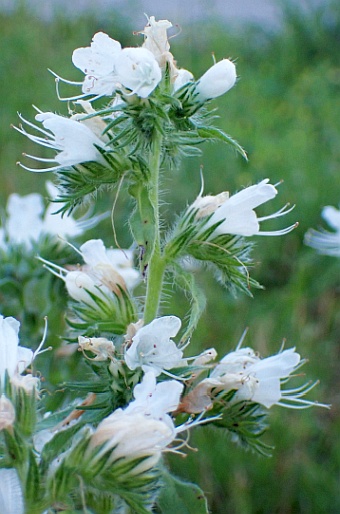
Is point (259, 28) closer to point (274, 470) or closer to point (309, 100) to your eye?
point (309, 100)

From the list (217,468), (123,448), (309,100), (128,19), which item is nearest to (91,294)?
(123,448)

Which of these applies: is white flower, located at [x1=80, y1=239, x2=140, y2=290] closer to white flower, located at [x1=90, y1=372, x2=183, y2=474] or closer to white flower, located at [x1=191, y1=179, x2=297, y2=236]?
white flower, located at [x1=191, y1=179, x2=297, y2=236]

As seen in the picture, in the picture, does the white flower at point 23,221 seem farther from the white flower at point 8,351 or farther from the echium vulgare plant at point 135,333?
the white flower at point 8,351

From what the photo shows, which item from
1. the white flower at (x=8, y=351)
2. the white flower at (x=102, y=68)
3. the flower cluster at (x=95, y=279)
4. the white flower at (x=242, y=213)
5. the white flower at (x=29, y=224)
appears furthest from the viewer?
the white flower at (x=29, y=224)

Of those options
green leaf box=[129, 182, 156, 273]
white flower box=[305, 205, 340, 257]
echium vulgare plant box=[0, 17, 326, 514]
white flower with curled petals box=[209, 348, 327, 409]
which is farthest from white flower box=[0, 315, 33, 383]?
white flower box=[305, 205, 340, 257]

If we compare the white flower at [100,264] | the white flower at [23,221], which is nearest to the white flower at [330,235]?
the white flower at [23,221]

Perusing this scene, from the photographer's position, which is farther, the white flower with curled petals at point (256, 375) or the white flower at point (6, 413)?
the white flower with curled petals at point (256, 375)
